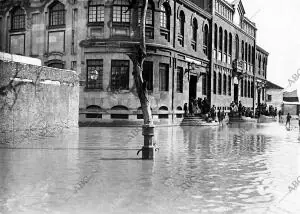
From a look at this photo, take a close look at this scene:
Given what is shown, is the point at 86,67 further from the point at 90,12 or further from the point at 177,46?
the point at 177,46

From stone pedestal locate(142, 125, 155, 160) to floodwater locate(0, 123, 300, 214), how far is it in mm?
324

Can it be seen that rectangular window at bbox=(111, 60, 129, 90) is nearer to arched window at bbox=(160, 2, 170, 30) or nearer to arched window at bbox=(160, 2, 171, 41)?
arched window at bbox=(160, 2, 171, 41)

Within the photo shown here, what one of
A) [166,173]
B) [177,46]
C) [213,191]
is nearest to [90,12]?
[177,46]

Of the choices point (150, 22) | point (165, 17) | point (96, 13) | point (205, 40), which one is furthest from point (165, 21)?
point (205, 40)

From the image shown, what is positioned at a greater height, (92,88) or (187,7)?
(187,7)

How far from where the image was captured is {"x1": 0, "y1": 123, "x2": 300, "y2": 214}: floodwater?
21.0 feet

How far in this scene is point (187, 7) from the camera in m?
34.4

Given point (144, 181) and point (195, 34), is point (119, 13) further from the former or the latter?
point (144, 181)

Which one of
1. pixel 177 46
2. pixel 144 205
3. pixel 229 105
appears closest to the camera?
pixel 144 205

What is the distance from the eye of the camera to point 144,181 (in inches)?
331

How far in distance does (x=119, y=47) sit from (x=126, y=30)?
1.45 m

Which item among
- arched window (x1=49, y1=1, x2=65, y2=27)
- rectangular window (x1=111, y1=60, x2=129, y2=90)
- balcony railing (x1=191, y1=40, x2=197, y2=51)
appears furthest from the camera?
balcony railing (x1=191, y1=40, x2=197, y2=51)

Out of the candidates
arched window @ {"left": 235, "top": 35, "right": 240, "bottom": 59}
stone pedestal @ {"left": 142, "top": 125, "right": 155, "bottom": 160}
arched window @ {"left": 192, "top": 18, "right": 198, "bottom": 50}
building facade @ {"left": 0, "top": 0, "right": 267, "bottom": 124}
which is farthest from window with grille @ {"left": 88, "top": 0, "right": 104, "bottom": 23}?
arched window @ {"left": 235, "top": 35, "right": 240, "bottom": 59}

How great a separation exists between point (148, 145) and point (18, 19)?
23.3 meters
